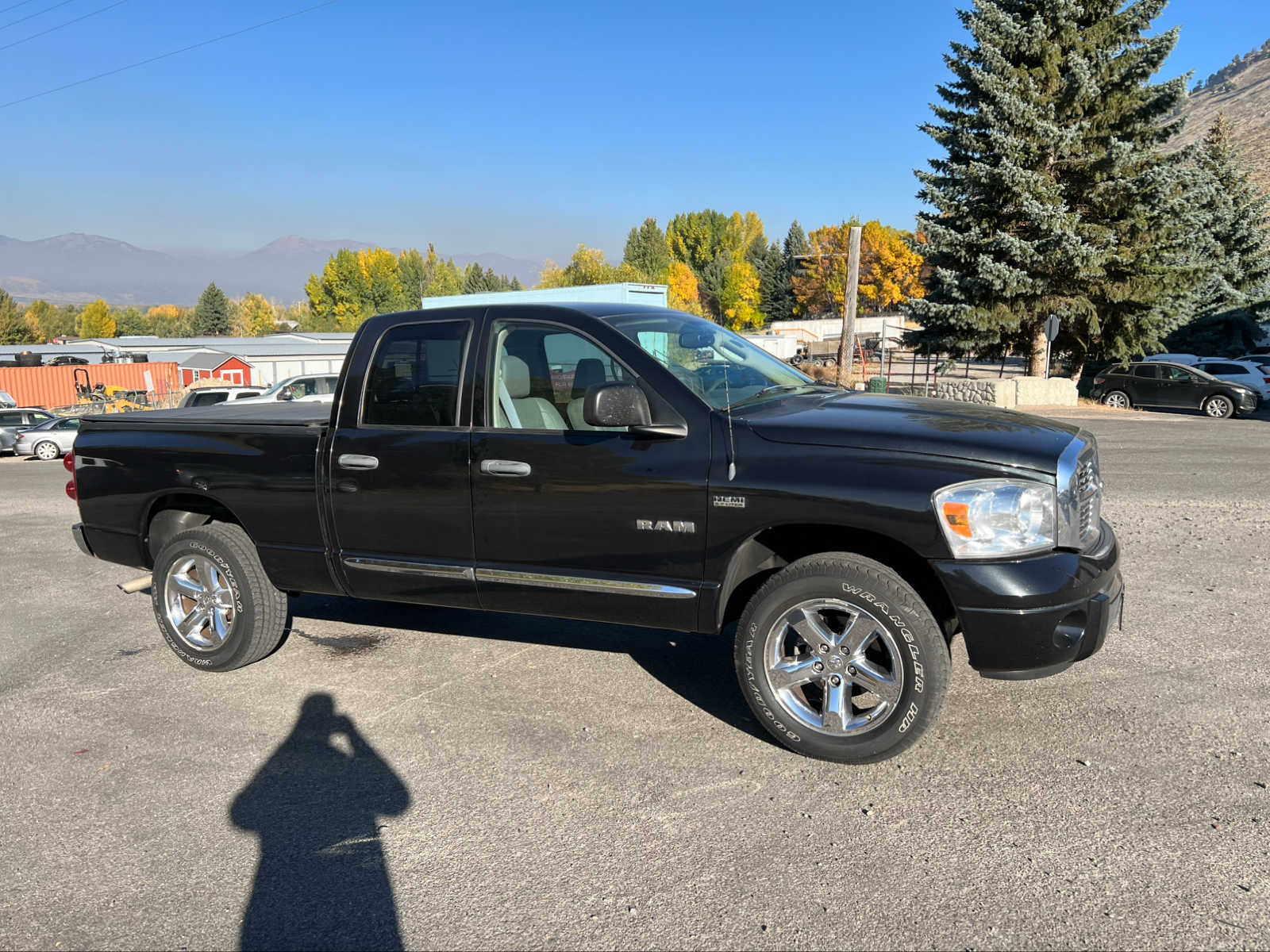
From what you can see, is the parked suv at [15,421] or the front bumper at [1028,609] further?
the parked suv at [15,421]

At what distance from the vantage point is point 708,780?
381 centimetres

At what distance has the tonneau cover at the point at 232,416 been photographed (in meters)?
5.12

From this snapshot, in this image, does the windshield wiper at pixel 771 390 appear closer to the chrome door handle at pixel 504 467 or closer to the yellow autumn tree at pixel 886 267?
the chrome door handle at pixel 504 467

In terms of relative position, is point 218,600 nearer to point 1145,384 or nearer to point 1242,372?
point 1145,384

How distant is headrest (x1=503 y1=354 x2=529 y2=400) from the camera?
15.0ft

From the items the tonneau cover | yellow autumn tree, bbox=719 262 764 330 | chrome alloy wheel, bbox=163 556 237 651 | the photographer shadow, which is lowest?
the photographer shadow

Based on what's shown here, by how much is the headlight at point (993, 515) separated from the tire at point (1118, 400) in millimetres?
24641

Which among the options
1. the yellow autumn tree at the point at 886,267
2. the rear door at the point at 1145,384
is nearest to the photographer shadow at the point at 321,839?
the rear door at the point at 1145,384

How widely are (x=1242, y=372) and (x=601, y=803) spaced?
27.4 metres

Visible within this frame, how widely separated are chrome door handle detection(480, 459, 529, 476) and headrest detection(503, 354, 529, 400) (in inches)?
15.0

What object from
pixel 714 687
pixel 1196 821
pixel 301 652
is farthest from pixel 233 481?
pixel 1196 821

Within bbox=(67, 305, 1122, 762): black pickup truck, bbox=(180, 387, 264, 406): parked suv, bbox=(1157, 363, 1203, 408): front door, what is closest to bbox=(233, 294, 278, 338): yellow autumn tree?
bbox=(180, 387, 264, 406): parked suv

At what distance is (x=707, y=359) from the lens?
4.61 meters

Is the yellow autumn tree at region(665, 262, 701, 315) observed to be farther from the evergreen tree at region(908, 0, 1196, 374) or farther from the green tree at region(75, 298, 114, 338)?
the green tree at region(75, 298, 114, 338)
